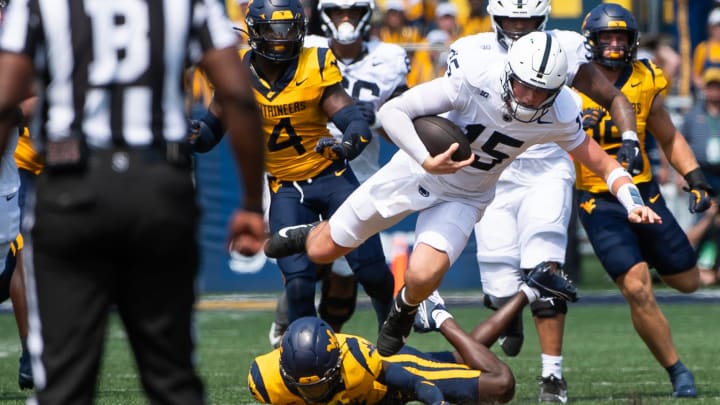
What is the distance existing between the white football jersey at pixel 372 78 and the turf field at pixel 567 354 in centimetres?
136

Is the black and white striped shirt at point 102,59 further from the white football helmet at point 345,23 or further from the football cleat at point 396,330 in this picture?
the white football helmet at point 345,23

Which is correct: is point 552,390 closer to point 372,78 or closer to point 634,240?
point 634,240

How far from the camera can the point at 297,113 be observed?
688 cm

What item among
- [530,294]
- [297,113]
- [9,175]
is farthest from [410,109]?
[9,175]

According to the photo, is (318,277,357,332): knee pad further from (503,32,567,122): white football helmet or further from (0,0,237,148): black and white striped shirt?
(0,0,237,148): black and white striped shirt

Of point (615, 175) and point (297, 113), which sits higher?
point (615, 175)

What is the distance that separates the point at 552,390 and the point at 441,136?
4.98 feet

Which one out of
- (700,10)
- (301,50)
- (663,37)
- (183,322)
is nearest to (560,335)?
(301,50)

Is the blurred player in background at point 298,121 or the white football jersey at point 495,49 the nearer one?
the white football jersey at point 495,49

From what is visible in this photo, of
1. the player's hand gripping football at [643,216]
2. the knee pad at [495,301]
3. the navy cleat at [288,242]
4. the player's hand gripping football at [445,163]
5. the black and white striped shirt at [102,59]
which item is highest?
the black and white striped shirt at [102,59]

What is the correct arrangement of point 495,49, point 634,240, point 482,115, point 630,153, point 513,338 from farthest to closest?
point 513,338 < point 634,240 < point 495,49 < point 630,153 < point 482,115

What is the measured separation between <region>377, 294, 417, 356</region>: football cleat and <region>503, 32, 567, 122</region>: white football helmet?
1023 mm

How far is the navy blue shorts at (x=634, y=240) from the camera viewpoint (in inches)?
264

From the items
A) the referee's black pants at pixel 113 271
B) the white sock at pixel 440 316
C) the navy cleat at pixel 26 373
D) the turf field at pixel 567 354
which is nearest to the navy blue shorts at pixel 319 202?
the white sock at pixel 440 316
